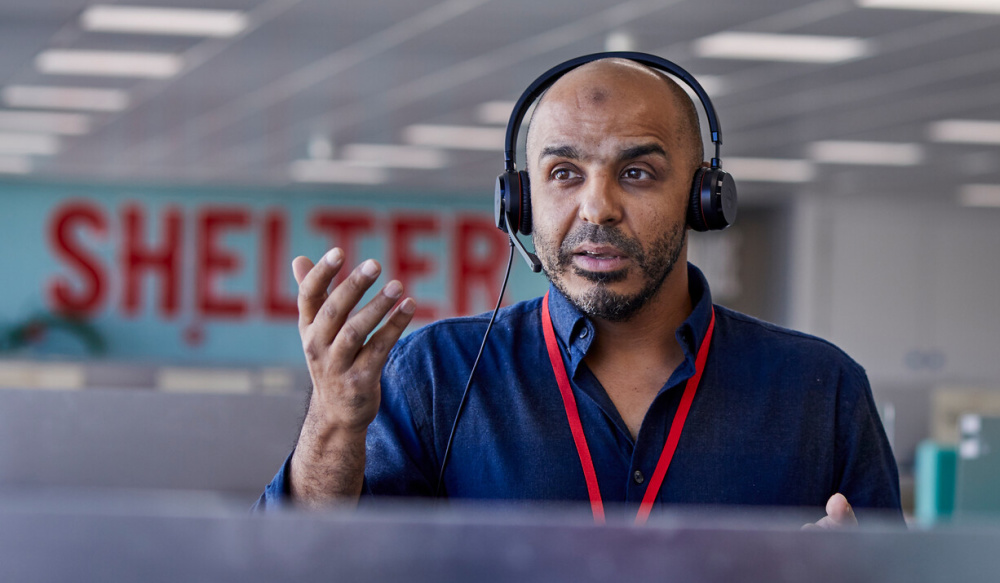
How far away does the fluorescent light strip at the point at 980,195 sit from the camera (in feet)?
30.1

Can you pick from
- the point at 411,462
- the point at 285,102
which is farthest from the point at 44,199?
the point at 411,462

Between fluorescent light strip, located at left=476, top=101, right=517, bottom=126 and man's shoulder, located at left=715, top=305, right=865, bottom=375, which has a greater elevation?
fluorescent light strip, located at left=476, top=101, right=517, bottom=126

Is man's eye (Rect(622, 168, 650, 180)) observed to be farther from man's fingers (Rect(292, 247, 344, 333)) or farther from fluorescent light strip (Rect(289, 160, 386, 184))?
fluorescent light strip (Rect(289, 160, 386, 184))

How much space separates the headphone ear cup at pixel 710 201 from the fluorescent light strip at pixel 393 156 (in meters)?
7.03

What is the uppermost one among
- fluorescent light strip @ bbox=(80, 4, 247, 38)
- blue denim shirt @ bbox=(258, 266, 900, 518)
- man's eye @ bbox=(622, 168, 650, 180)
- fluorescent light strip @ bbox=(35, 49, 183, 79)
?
fluorescent light strip @ bbox=(80, 4, 247, 38)

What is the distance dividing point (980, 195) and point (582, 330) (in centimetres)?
969

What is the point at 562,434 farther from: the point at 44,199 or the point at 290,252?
the point at 44,199

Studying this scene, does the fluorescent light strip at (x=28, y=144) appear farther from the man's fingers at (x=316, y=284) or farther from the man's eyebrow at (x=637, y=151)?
the man's fingers at (x=316, y=284)

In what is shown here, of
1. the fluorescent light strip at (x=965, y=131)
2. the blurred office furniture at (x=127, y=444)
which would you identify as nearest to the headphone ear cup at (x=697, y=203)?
the blurred office furniture at (x=127, y=444)

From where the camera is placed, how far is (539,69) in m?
5.52

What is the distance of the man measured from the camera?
104 centimetres

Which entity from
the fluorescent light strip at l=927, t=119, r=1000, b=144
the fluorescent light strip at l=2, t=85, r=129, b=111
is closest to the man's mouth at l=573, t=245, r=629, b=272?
the fluorescent light strip at l=2, t=85, r=129, b=111

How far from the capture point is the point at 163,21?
469 centimetres

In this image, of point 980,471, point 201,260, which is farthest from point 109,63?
point 980,471
